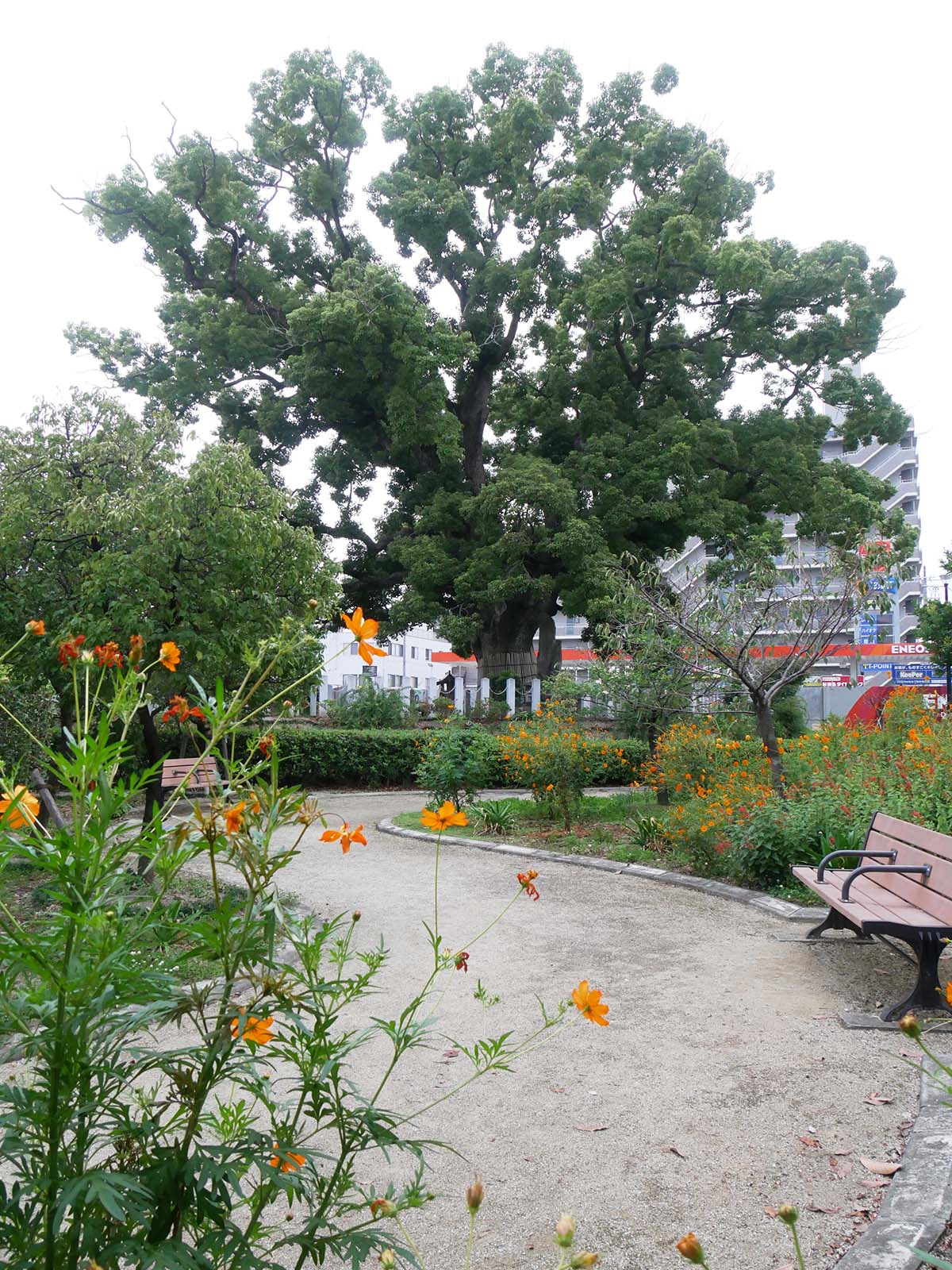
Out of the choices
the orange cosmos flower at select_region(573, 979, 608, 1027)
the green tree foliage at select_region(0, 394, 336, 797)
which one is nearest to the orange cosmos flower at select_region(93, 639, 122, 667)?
the orange cosmos flower at select_region(573, 979, 608, 1027)

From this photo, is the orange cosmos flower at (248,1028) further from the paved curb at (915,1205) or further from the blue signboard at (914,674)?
the blue signboard at (914,674)

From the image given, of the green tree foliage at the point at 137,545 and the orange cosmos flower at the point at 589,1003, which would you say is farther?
the green tree foliage at the point at 137,545

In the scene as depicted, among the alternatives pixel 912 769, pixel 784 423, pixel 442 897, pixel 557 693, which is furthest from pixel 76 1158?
pixel 784 423

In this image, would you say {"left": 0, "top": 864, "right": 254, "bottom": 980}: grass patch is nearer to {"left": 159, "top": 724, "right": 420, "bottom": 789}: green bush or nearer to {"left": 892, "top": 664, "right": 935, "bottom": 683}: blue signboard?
{"left": 159, "top": 724, "right": 420, "bottom": 789}: green bush

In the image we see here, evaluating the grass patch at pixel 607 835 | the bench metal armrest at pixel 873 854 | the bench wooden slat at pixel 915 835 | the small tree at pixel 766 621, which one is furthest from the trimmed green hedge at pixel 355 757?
the bench metal armrest at pixel 873 854

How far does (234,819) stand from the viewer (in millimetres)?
1544

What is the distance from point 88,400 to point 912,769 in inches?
308

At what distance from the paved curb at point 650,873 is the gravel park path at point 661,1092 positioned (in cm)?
19

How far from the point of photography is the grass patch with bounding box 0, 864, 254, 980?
5.25 ft

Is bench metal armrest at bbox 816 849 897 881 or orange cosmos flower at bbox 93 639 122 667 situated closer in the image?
orange cosmos flower at bbox 93 639 122 667

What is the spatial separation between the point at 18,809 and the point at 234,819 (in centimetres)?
39

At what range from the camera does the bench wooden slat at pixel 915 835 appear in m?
4.68

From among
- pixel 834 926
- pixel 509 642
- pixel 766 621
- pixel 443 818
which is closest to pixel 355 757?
pixel 509 642

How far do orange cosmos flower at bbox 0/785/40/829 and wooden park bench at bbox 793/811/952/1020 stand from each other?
3.89m
